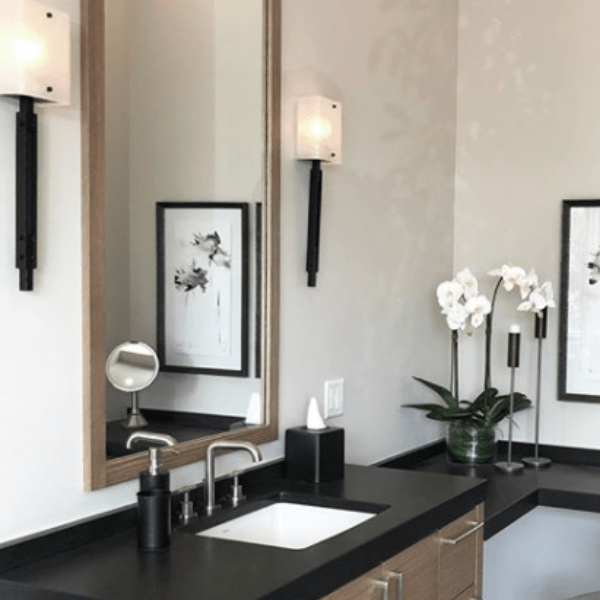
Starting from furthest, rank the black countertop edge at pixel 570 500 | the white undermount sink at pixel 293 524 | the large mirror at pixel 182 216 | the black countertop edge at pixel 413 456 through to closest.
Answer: the black countertop edge at pixel 413 456, the black countertop edge at pixel 570 500, the white undermount sink at pixel 293 524, the large mirror at pixel 182 216

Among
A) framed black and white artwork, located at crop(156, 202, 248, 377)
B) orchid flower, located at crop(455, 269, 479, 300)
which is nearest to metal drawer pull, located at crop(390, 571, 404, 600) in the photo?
framed black and white artwork, located at crop(156, 202, 248, 377)

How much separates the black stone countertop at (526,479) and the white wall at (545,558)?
0.21m

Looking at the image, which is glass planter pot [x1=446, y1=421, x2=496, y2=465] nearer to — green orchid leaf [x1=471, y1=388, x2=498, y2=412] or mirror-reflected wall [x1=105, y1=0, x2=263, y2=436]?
green orchid leaf [x1=471, y1=388, x2=498, y2=412]

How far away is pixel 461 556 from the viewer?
2.43m

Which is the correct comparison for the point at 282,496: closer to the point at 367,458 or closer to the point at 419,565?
the point at 419,565

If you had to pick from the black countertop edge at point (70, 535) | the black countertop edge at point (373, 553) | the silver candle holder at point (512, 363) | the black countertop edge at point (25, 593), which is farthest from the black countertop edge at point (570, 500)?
the black countertop edge at point (25, 593)

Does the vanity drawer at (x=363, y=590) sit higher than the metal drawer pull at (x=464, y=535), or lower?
higher

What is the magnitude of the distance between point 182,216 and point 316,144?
56cm

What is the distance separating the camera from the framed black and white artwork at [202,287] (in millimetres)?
2184

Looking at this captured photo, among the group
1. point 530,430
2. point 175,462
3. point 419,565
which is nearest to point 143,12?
point 175,462

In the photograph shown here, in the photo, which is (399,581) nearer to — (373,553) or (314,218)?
(373,553)

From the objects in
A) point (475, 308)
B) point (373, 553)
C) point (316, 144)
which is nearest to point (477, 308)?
point (475, 308)

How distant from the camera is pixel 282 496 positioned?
2414 millimetres

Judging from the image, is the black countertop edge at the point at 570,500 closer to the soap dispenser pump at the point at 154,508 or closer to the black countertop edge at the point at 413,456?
the black countertop edge at the point at 413,456
